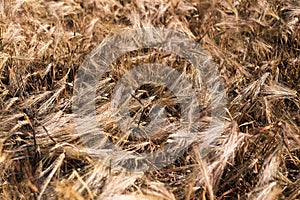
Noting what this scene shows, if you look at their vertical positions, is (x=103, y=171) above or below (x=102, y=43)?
below

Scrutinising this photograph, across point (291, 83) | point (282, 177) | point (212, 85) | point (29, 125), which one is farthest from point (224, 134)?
point (29, 125)

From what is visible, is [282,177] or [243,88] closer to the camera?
[282,177]

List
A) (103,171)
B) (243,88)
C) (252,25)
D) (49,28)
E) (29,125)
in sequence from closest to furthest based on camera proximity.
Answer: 1. (103,171)
2. (29,125)
3. (243,88)
4. (252,25)
5. (49,28)

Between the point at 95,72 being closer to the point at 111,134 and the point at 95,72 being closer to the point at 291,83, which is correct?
the point at 111,134

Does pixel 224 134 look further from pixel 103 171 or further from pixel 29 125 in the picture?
pixel 29 125

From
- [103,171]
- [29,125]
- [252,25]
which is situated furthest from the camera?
[252,25]

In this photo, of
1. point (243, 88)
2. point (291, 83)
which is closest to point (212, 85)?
point (243, 88)
